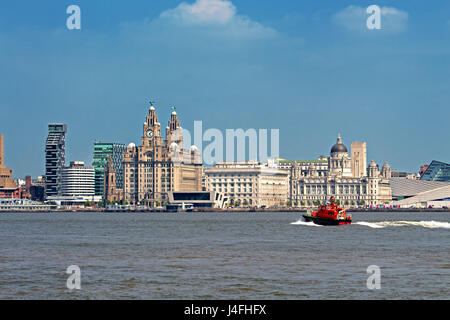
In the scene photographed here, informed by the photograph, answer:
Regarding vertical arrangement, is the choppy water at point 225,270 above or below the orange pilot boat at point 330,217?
below

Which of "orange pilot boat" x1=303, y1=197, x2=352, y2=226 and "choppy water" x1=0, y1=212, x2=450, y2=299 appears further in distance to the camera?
"orange pilot boat" x1=303, y1=197, x2=352, y2=226

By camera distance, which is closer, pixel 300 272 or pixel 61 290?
pixel 61 290

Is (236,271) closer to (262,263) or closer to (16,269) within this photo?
(262,263)

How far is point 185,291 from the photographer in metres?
37.9

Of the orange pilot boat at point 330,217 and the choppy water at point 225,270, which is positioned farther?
the orange pilot boat at point 330,217

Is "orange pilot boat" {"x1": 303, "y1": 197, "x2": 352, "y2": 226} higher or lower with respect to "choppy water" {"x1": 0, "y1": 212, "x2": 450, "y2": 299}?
higher

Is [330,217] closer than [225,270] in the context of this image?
No

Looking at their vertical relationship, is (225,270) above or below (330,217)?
below
